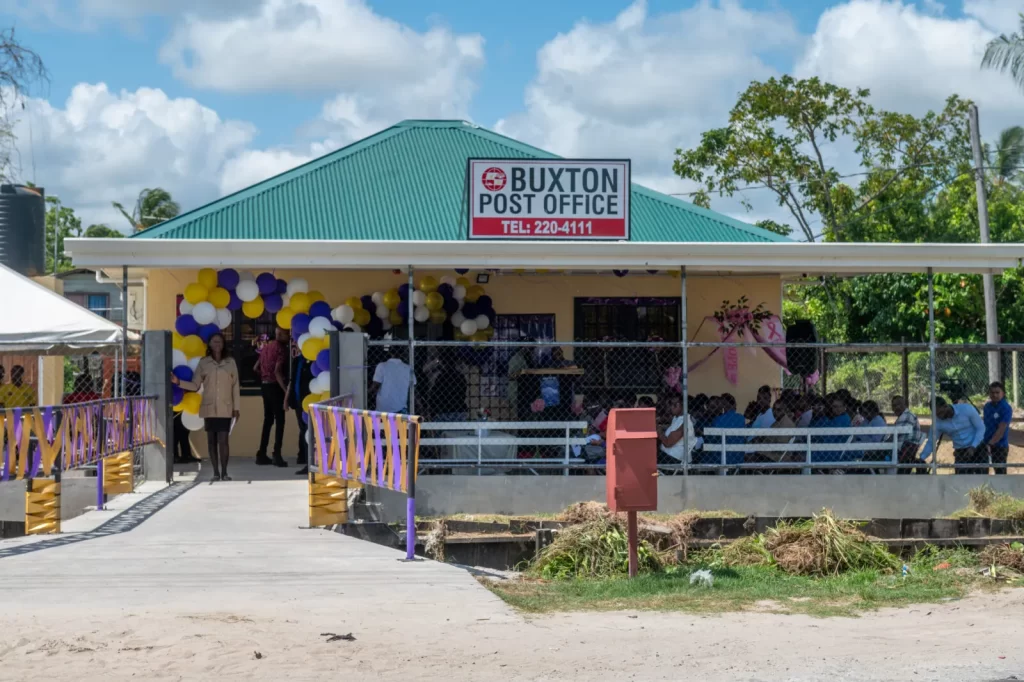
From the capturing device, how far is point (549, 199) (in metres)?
15.7

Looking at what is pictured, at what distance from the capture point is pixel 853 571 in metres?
11.1

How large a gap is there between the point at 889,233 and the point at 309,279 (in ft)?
61.0

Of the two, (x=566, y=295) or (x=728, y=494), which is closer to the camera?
(x=728, y=494)

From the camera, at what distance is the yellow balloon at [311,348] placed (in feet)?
49.8

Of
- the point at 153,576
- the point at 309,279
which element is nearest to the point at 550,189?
the point at 309,279

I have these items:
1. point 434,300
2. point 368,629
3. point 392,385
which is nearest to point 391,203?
point 434,300

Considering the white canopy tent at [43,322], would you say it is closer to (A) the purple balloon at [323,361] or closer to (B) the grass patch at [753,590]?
(A) the purple balloon at [323,361]

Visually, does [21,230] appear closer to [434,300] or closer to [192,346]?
[192,346]

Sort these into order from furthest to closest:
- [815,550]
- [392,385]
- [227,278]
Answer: [227,278]
[392,385]
[815,550]

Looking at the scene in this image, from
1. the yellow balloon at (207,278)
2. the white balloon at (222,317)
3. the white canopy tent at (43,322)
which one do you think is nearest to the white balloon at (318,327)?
the white balloon at (222,317)

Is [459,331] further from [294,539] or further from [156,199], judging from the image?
[156,199]

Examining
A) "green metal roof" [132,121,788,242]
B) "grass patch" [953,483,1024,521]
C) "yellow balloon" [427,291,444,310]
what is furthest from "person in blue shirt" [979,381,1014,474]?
"yellow balloon" [427,291,444,310]

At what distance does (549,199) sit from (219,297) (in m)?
4.46

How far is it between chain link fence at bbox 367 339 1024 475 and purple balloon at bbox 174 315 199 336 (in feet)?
7.59
